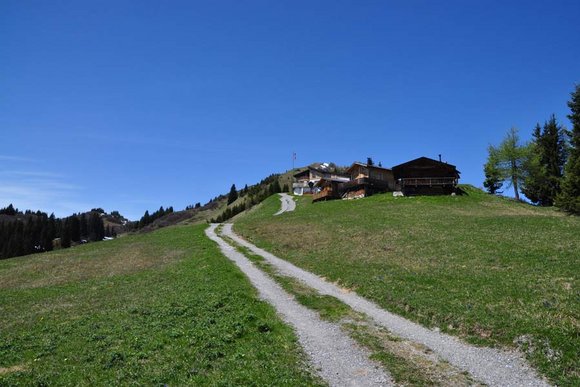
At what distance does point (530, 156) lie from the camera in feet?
283

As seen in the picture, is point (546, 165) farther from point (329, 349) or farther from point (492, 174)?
point (329, 349)

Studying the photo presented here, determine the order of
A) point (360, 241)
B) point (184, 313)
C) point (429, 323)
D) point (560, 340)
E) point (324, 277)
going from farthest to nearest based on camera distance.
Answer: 1. point (360, 241)
2. point (324, 277)
3. point (184, 313)
4. point (429, 323)
5. point (560, 340)

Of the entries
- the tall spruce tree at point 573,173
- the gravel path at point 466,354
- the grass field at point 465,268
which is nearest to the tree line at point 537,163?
the tall spruce tree at point 573,173

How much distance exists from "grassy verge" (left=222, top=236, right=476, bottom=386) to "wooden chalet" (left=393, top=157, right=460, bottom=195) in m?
67.8

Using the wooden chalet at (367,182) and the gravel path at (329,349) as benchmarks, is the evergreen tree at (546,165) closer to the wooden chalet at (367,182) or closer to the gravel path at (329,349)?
the wooden chalet at (367,182)

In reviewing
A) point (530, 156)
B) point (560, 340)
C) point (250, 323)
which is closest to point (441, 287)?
point (560, 340)

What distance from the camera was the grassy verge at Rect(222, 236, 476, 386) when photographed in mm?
12109

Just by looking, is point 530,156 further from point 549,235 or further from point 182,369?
point 182,369

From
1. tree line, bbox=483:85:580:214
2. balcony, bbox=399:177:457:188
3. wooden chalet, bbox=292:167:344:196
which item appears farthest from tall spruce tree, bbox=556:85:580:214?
wooden chalet, bbox=292:167:344:196

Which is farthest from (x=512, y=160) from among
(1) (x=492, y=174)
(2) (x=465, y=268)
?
(2) (x=465, y=268)

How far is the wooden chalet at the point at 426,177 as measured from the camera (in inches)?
3401

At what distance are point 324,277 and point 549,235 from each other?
22.8 meters

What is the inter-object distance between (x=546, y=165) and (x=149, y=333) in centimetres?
8326

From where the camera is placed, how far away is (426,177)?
8925 centimetres
